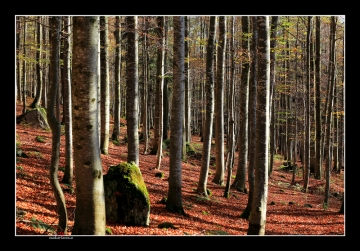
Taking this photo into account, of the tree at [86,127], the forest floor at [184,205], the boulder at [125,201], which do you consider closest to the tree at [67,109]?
the forest floor at [184,205]

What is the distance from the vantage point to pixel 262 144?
8148 mm

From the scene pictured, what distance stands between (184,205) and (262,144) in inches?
189

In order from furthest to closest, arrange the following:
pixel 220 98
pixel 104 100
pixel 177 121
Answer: pixel 104 100 → pixel 220 98 → pixel 177 121

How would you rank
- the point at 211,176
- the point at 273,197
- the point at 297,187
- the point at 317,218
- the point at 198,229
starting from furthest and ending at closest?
the point at 297,187
the point at 211,176
the point at 273,197
the point at 317,218
the point at 198,229

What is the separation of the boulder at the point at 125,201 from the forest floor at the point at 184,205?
234 mm

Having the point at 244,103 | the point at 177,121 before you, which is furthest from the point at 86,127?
the point at 244,103

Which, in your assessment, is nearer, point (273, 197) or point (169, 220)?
point (169, 220)

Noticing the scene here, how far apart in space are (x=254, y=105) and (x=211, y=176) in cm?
803

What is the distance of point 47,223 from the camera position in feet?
25.5

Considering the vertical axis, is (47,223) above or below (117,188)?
below

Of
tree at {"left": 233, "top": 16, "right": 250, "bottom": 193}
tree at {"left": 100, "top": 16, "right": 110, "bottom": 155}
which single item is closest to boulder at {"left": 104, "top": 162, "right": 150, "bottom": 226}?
tree at {"left": 233, "top": 16, "right": 250, "bottom": 193}

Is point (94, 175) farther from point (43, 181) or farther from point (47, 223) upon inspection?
point (43, 181)

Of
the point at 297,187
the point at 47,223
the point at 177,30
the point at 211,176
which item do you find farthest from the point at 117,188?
the point at 297,187

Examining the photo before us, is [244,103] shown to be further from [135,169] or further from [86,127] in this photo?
[86,127]
